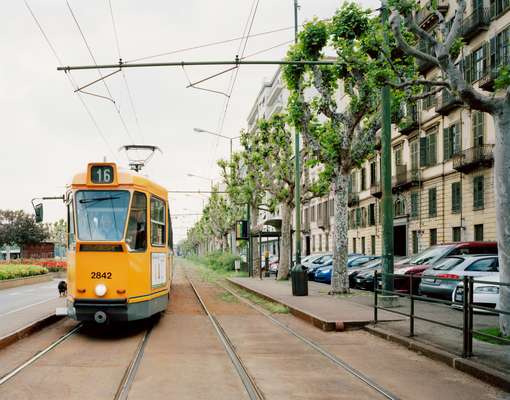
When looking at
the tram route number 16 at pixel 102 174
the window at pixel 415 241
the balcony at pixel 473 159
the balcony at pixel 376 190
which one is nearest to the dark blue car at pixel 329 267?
the balcony at pixel 473 159

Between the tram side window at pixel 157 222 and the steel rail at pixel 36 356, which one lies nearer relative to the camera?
the steel rail at pixel 36 356

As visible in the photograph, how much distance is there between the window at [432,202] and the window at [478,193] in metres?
4.75

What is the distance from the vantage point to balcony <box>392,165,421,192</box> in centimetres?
3831

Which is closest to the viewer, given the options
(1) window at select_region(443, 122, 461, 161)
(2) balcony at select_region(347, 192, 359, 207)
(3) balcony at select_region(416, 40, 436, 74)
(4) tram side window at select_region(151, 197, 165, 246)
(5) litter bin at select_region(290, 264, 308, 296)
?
(4) tram side window at select_region(151, 197, 165, 246)

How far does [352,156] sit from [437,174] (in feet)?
59.3

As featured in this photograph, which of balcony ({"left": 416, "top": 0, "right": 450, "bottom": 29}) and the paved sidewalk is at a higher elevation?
balcony ({"left": 416, "top": 0, "right": 450, "bottom": 29})

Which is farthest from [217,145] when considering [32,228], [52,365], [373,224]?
[52,365]

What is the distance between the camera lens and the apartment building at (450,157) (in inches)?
1160

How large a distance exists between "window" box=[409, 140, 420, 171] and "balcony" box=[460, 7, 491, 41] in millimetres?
9187

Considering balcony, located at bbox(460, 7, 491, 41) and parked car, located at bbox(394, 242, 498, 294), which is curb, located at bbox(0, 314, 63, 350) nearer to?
parked car, located at bbox(394, 242, 498, 294)

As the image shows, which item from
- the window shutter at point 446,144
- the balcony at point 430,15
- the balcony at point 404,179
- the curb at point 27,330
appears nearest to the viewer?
the curb at point 27,330

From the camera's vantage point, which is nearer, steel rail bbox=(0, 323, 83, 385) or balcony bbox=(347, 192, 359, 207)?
steel rail bbox=(0, 323, 83, 385)

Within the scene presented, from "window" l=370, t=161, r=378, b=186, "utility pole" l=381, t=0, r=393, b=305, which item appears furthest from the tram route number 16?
"window" l=370, t=161, r=378, b=186

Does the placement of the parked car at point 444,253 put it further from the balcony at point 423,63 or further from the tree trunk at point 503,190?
the balcony at point 423,63
